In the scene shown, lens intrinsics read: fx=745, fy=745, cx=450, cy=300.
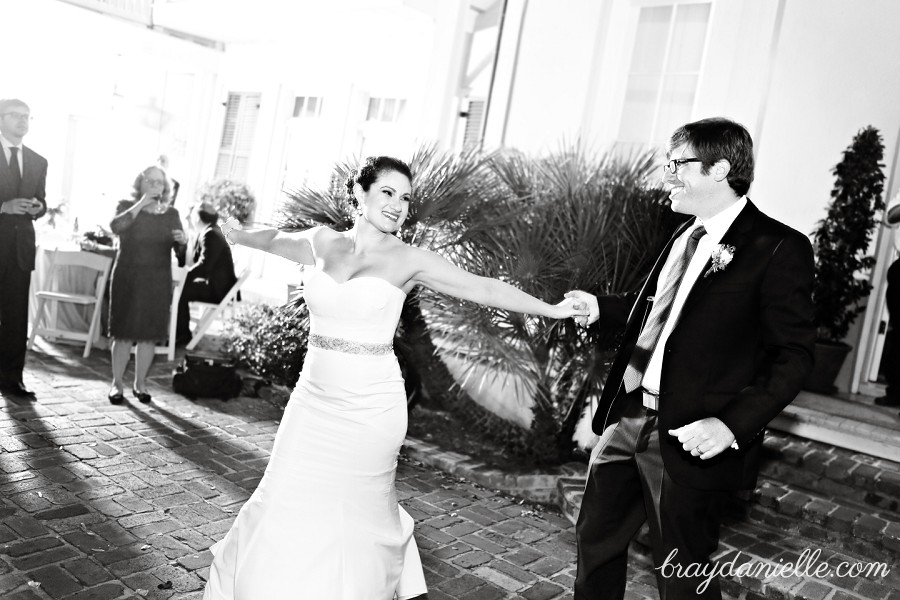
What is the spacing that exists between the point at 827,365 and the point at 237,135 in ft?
35.2

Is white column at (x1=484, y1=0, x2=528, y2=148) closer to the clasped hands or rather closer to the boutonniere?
the clasped hands

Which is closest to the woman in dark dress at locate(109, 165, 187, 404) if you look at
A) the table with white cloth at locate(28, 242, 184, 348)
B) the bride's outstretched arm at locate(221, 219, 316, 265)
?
the table with white cloth at locate(28, 242, 184, 348)

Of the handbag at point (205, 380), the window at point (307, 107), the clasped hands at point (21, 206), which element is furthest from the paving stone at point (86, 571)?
the window at point (307, 107)

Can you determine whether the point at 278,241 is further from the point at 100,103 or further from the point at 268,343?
the point at 100,103

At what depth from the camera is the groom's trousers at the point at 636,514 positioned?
8.33ft

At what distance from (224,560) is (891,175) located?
630 cm

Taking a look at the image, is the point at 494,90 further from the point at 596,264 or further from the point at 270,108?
the point at 270,108

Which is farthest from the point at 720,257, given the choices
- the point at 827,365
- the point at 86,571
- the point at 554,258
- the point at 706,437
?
the point at 827,365

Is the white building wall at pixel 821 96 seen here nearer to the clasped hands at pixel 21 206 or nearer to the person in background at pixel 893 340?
the person in background at pixel 893 340

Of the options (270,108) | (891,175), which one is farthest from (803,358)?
(270,108)

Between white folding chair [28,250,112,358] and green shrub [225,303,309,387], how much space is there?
1345 mm

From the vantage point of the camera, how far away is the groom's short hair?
8.59 feet

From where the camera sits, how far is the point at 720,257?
2549mm

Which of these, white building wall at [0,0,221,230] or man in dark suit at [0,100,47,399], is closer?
man in dark suit at [0,100,47,399]
